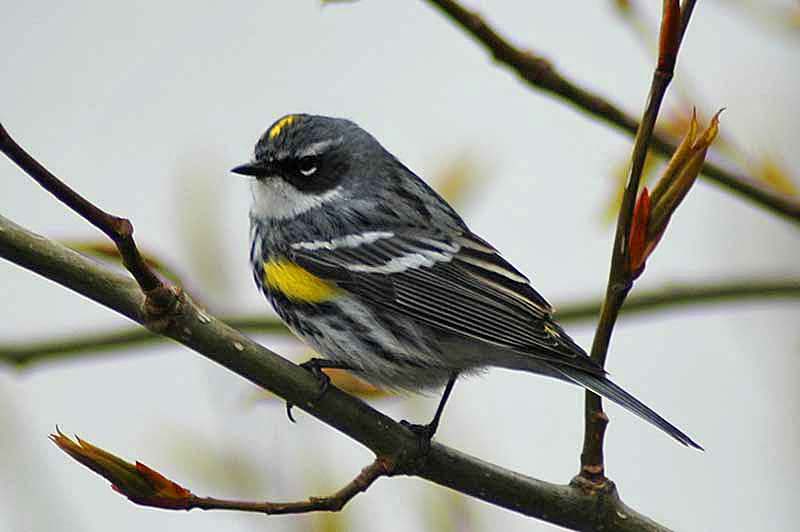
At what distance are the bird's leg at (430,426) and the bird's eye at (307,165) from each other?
87 centimetres

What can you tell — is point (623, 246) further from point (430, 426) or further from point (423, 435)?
point (430, 426)

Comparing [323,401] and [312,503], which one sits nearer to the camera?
[312,503]

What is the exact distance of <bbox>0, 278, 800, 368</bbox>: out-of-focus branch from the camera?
2.91m

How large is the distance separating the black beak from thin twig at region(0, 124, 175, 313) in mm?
1402

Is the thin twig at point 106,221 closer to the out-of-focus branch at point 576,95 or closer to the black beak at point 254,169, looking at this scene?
the out-of-focus branch at point 576,95

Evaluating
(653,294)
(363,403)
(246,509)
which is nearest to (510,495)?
(363,403)

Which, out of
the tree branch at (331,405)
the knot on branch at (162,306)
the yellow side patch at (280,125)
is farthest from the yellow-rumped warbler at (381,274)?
the knot on branch at (162,306)

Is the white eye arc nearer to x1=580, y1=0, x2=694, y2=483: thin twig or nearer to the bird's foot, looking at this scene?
the bird's foot

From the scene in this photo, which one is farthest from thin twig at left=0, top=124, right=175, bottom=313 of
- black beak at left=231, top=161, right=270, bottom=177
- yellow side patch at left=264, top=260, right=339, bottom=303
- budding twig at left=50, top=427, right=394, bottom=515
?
black beak at left=231, top=161, right=270, bottom=177

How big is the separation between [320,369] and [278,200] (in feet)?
3.46

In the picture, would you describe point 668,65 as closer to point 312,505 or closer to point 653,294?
point 312,505

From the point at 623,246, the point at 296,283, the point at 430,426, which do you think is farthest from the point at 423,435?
the point at 296,283

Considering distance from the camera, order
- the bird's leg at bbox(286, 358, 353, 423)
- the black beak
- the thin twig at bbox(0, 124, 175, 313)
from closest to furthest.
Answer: the thin twig at bbox(0, 124, 175, 313), the bird's leg at bbox(286, 358, 353, 423), the black beak

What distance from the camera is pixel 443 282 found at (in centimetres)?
319
